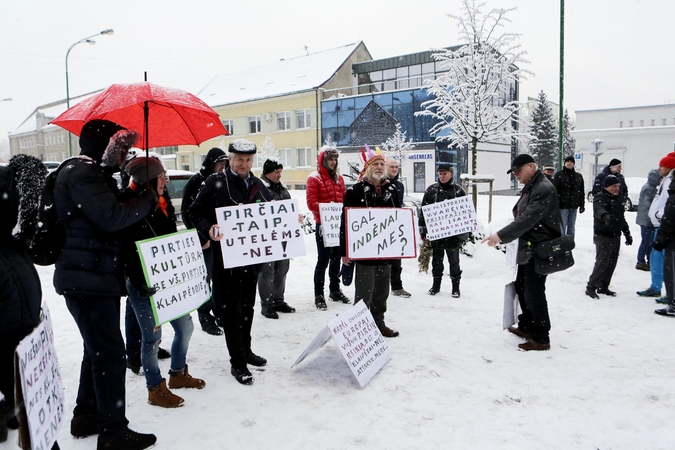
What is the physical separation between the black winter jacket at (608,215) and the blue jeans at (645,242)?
1.63 m

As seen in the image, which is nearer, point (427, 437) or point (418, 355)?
point (427, 437)

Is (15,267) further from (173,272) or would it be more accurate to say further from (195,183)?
(195,183)

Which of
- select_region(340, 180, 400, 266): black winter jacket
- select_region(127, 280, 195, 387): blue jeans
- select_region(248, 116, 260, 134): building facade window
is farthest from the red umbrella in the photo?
select_region(248, 116, 260, 134): building facade window

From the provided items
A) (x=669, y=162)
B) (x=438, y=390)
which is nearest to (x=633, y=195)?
(x=669, y=162)

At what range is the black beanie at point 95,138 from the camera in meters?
3.03

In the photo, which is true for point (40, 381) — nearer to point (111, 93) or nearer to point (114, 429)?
point (114, 429)

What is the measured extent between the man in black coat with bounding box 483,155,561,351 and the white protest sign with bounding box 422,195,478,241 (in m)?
2.18

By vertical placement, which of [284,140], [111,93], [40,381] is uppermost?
[284,140]

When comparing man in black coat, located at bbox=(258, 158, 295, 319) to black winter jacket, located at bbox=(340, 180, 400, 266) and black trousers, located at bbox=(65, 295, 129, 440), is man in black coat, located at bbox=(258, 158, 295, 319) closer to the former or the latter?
black winter jacket, located at bbox=(340, 180, 400, 266)

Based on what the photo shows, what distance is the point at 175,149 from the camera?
48938 mm

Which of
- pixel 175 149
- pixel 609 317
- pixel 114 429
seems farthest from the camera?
pixel 175 149

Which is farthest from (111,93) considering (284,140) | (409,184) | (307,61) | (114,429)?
(307,61)

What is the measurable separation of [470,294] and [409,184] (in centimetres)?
2972

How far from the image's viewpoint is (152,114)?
454 cm
